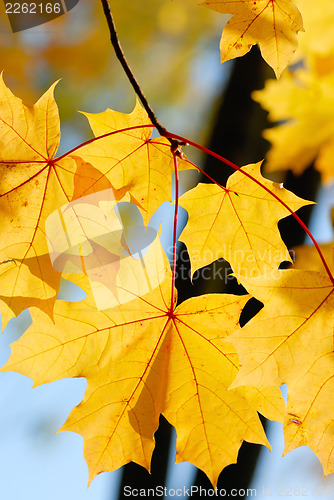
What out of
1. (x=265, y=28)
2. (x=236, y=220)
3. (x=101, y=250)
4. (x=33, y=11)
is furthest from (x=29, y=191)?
(x=33, y=11)

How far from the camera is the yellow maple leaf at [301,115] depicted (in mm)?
2213

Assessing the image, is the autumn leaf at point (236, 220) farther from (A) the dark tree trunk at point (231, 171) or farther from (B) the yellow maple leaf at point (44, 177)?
(A) the dark tree trunk at point (231, 171)

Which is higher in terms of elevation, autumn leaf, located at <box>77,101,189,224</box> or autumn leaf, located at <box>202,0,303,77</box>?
autumn leaf, located at <box>202,0,303,77</box>

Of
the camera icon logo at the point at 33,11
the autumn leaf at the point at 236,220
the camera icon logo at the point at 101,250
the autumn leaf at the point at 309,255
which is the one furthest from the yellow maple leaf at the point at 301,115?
the camera icon logo at the point at 101,250

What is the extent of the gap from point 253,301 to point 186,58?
234cm

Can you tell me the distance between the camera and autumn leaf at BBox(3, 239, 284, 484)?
0.93 metres

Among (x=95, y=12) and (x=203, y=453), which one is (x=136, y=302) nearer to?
(x=203, y=453)

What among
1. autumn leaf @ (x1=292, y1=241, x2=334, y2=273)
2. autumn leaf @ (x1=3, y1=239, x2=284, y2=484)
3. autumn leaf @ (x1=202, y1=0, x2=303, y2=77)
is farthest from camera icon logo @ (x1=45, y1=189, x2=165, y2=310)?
autumn leaf @ (x1=292, y1=241, x2=334, y2=273)

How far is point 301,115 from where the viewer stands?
235 cm

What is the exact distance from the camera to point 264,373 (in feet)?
2.64

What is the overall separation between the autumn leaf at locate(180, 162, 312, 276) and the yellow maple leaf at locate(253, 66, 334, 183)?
Result: 1.17 m

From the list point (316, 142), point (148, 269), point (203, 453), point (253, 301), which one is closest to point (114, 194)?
point (148, 269)

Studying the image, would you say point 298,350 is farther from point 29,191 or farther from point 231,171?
point 231,171

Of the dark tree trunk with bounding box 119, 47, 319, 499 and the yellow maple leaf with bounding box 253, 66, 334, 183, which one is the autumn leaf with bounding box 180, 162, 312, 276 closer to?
the dark tree trunk with bounding box 119, 47, 319, 499
